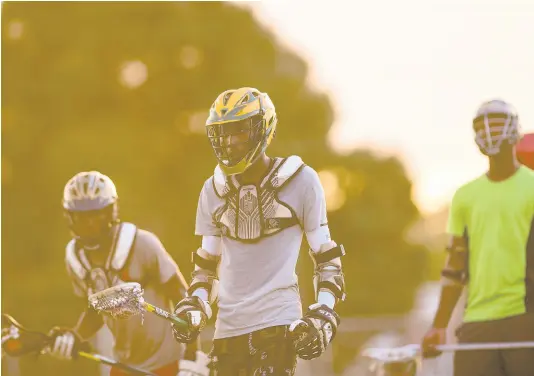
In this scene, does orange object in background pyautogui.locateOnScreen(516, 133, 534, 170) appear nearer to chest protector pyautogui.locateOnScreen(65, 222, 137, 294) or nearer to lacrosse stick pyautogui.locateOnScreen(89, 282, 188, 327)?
chest protector pyautogui.locateOnScreen(65, 222, 137, 294)

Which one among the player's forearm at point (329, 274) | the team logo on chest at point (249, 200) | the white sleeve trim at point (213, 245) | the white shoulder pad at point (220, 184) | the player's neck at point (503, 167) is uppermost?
the player's neck at point (503, 167)

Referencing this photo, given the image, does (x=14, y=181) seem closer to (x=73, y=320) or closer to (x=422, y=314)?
(x=73, y=320)

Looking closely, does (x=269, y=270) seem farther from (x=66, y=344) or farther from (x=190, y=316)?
(x=66, y=344)

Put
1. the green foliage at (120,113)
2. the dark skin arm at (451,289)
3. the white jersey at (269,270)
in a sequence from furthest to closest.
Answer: the green foliage at (120,113) → the dark skin arm at (451,289) → the white jersey at (269,270)

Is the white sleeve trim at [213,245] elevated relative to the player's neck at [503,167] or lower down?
lower down

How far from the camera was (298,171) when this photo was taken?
6.78 meters

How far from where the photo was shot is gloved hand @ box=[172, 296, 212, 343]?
6.71 meters

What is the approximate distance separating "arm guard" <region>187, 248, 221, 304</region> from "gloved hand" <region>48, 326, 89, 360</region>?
1.51m

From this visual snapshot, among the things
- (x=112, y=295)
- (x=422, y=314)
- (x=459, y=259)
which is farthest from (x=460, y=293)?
(x=422, y=314)

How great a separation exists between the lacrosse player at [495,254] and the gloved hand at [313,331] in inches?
59.6

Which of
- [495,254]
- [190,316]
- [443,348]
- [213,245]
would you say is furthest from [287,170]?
[443,348]

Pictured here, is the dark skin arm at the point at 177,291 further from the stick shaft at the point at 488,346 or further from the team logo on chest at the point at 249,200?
the stick shaft at the point at 488,346

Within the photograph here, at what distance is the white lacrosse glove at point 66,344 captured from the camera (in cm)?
808

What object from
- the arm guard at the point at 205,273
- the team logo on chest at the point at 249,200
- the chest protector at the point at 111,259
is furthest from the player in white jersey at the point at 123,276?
the team logo on chest at the point at 249,200
